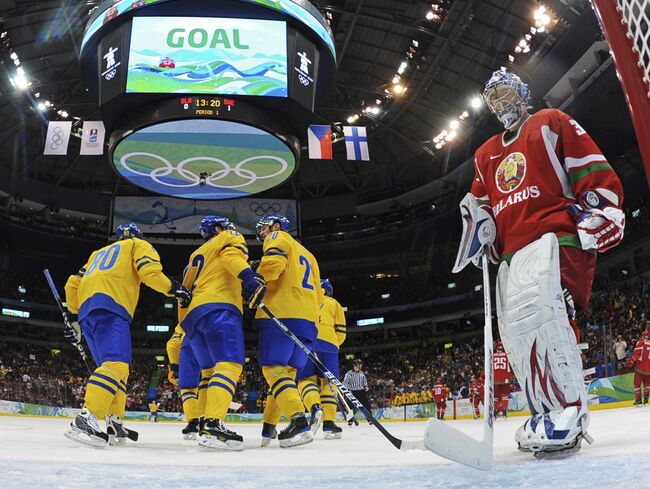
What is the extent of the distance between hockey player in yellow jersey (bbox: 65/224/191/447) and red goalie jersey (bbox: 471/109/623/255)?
2348 millimetres

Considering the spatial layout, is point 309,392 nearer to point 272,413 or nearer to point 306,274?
point 272,413

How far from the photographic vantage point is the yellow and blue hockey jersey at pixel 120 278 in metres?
4.30

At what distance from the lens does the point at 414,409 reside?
599 inches

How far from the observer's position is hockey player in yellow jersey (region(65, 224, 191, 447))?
3.99 metres

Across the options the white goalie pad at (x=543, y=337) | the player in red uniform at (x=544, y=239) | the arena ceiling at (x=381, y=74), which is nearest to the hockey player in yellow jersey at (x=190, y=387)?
the player in red uniform at (x=544, y=239)

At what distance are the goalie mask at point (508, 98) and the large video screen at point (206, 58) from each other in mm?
8542

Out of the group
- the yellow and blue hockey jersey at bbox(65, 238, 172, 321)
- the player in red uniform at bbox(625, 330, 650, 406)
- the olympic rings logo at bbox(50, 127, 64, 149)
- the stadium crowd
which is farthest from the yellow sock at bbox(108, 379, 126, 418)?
the olympic rings logo at bbox(50, 127, 64, 149)

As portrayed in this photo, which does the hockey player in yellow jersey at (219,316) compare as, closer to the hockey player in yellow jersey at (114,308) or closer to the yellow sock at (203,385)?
the yellow sock at (203,385)

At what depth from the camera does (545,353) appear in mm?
2393

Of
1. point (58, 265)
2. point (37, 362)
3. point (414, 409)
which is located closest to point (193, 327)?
point (414, 409)

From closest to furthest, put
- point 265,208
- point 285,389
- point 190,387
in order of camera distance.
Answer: point 285,389, point 190,387, point 265,208

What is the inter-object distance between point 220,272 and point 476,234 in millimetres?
2030

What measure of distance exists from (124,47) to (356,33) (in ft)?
32.4

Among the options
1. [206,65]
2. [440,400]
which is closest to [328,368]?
[206,65]
